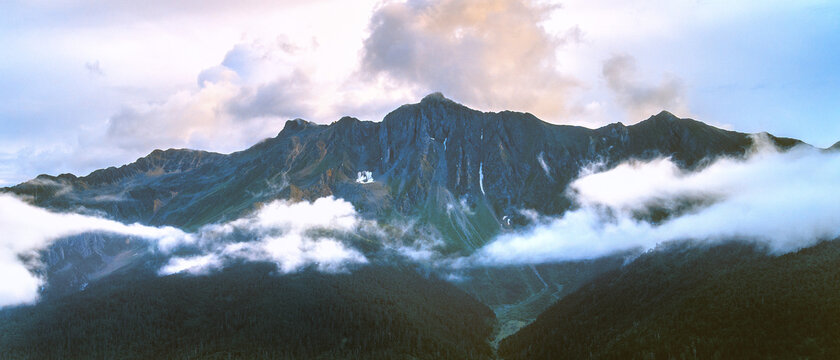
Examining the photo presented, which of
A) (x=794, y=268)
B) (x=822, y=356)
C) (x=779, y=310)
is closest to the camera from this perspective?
(x=822, y=356)

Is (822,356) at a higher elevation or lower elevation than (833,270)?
lower

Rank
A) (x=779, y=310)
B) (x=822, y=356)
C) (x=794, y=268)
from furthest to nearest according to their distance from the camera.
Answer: (x=794, y=268) < (x=779, y=310) < (x=822, y=356)

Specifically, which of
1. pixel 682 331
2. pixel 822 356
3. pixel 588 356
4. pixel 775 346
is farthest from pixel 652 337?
pixel 822 356

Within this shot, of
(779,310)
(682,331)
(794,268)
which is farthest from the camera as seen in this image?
(794,268)

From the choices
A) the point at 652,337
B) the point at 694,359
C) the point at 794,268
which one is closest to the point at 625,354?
the point at 652,337

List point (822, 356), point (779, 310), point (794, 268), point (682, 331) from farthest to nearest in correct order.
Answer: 1. point (794, 268)
2. point (682, 331)
3. point (779, 310)
4. point (822, 356)

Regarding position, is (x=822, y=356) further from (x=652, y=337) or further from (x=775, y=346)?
(x=652, y=337)

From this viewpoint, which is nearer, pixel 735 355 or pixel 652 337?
pixel 735 355

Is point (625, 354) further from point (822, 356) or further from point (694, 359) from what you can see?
point (822, 356)

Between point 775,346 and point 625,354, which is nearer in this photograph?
point 775,346
